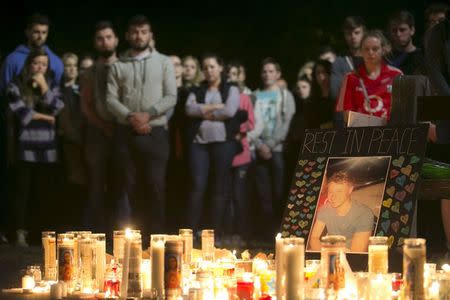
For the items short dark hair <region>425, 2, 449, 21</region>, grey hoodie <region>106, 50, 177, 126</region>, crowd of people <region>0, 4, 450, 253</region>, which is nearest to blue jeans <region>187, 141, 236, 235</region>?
crowd of people <region>0, 4, 450, 253</region>

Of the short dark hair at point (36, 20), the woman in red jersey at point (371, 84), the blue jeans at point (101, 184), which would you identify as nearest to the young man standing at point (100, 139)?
the blue jeans at point (101, 184)

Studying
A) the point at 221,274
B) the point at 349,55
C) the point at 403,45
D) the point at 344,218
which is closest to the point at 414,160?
the point at 344,218

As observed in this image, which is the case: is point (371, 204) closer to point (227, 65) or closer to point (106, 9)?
point (227, 65)

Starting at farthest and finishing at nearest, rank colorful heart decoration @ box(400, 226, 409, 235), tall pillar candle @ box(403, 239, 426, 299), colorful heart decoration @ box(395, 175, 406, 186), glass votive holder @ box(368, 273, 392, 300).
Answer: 1. colorful heart decoration @ box(395, 175, 406, 186)
2. colorful heart decoration @ box(400, 226, 409, 235)
3. glass votive holder @ box(368, 273, 392, 300)
4. tall pillar candle @ box(403, 239, 426, 299)

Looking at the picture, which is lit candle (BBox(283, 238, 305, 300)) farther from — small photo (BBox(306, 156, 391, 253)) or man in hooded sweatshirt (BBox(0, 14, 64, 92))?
man in hooded sweatshirt (BBox(0, 14, 64, 92))

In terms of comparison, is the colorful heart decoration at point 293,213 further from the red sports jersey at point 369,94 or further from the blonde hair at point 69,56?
the blonde hair at point 69,56

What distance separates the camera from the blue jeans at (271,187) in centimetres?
1157

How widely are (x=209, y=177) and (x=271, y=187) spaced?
947 mm

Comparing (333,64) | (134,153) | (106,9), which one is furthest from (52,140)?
(333,64)

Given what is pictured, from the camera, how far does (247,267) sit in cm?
589

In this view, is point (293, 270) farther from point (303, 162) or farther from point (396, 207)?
point (303, 162)

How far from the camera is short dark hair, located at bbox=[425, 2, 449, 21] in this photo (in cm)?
1049

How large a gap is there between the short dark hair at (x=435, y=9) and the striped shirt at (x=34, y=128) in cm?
359

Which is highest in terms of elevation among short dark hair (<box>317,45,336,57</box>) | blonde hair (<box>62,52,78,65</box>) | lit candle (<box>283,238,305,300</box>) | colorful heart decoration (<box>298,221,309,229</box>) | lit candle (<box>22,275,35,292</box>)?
short dark hair (<box>317,45,336,57</box>)
